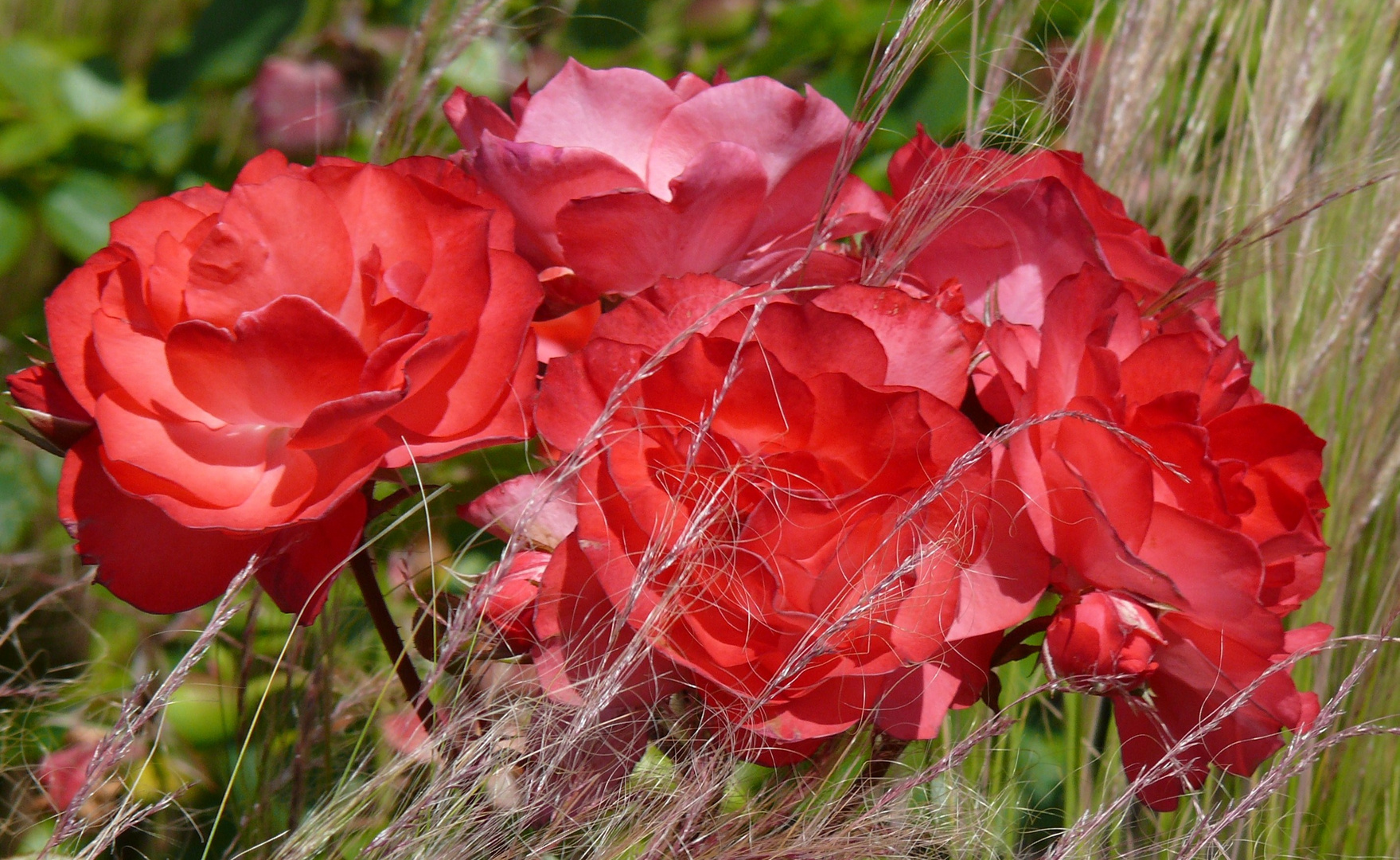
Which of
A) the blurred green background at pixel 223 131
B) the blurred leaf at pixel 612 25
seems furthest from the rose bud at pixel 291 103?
the blurred leaf at pixel 612 25

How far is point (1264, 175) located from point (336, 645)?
0.65m

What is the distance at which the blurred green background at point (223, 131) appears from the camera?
68 centimetres

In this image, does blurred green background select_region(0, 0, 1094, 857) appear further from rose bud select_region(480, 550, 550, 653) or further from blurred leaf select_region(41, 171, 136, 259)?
rose bud select_region(480, 550, 550, 653)

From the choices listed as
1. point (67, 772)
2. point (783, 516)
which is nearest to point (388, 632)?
point (783, 516)

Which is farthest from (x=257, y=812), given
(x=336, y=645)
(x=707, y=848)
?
(x=707, y=848)

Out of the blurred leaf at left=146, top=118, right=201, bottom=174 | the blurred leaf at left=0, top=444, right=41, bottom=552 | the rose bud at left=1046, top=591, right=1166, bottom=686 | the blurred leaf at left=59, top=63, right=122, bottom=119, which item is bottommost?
the blurred leaf at left=0, top=444, right=41, bottom=552

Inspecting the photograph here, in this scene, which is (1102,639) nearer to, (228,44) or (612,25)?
(612,25)

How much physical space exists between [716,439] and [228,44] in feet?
2.84

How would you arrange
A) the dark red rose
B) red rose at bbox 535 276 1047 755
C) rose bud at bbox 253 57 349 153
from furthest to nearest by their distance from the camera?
rose bud at bbox 253 57 349 153 < the dark red rose < red rose at bbox 535 276 1047 755

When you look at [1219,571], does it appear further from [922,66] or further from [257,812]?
[922,66]

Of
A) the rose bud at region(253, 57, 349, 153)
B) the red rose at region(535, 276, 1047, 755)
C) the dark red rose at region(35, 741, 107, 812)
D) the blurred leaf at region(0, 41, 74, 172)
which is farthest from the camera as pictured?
the rose bud at region(253, 57, 349, 153)

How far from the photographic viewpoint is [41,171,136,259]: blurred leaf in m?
0.92

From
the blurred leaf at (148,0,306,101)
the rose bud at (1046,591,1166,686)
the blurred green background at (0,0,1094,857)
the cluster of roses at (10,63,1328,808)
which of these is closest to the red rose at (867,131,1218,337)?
the cluster of roses at (10,63,1328,808)

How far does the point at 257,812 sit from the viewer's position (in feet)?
1.68
